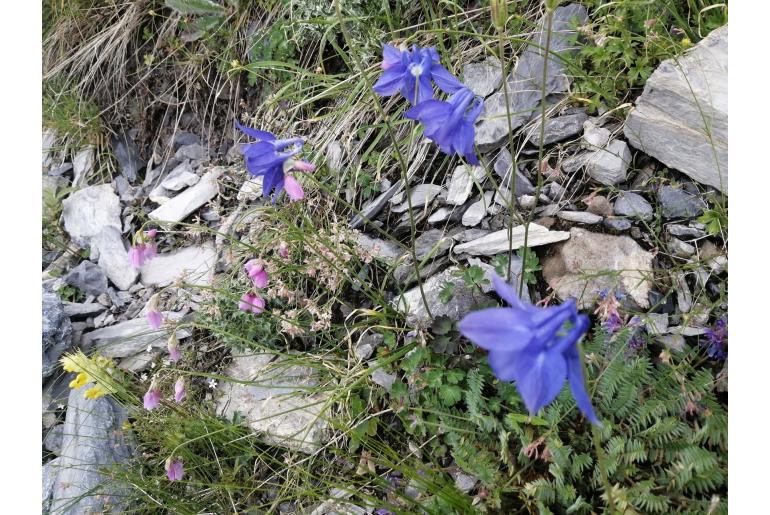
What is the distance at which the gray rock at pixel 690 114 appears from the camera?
2.23m

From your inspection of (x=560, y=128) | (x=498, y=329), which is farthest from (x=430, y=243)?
(x=498, y=329)

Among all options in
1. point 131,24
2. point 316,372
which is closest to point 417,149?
point 316,372

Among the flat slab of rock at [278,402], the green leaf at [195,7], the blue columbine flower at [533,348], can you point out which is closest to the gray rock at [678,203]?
the blue columbine flower at [533,348]

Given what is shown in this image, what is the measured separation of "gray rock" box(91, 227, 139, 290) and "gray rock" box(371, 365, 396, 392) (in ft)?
5.69

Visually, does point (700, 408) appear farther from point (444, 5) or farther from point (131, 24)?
point (131, 24)

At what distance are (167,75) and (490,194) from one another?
7.97ft

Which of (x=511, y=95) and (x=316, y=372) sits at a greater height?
(x=511, y=95)

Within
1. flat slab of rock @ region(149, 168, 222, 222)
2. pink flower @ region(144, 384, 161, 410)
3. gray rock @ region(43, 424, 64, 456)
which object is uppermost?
flat slab of rock @ region(149, 168, 222, 222)

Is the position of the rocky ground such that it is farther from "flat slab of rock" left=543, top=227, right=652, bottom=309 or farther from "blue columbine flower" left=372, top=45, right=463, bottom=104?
"blue columbine flower" left=372, top=45, right=463, bottom=104

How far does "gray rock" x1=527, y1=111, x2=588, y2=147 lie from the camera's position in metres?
2.66

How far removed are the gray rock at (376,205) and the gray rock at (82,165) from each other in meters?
2.12

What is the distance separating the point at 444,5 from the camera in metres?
3.14

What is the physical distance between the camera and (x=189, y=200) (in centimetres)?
360

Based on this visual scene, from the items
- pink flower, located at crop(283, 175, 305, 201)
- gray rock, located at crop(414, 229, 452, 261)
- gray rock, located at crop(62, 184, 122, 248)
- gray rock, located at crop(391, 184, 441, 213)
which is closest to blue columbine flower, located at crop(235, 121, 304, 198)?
pink flower, located at crop(283, 175, 305, 201)
